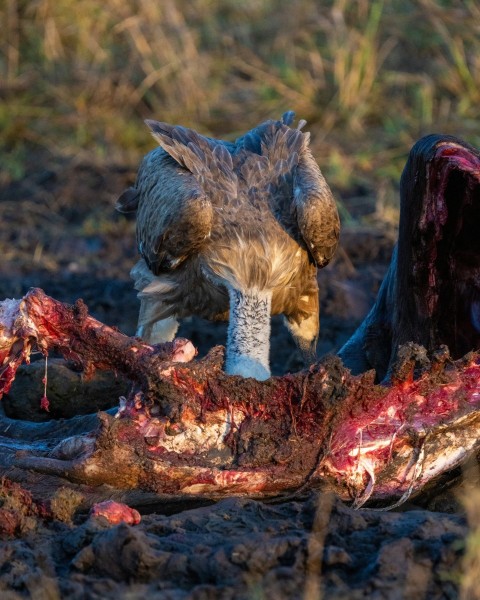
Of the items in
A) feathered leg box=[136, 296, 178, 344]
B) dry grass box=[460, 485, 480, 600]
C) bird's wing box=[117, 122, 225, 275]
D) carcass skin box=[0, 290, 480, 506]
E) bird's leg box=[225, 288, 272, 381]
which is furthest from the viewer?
feathered leg box=[136, 296, 178, 344]

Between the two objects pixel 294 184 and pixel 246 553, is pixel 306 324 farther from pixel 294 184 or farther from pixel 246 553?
pixel 246 553

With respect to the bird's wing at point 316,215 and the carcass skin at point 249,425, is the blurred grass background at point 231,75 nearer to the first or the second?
the bird's wing at point 316,215

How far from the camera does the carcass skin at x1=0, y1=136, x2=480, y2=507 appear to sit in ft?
12.4

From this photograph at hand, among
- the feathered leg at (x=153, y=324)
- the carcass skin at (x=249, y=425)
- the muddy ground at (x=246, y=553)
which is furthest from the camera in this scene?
the feathered leg at (x=153, y=324)

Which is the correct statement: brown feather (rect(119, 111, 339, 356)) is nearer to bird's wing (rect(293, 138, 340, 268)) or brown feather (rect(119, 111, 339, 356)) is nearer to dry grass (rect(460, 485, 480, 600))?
bird's wing (rect(293, 138, 340, 268))

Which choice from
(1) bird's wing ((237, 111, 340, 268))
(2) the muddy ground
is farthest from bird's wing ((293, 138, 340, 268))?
(2) the muddy ground

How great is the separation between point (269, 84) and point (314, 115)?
0.50m

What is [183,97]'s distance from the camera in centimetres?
986

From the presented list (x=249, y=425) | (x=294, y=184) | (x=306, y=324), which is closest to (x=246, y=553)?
(x=249, y=425)

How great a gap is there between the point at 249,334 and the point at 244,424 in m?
1.19

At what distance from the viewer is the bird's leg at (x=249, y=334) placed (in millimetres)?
4766

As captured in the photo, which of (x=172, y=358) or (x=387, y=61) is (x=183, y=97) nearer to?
(x=387, y=61)

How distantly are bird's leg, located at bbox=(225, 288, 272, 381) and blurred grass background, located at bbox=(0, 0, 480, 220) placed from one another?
3975 mm

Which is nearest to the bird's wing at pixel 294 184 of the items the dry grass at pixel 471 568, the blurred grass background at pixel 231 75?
the dry grass at pixel 471 568
